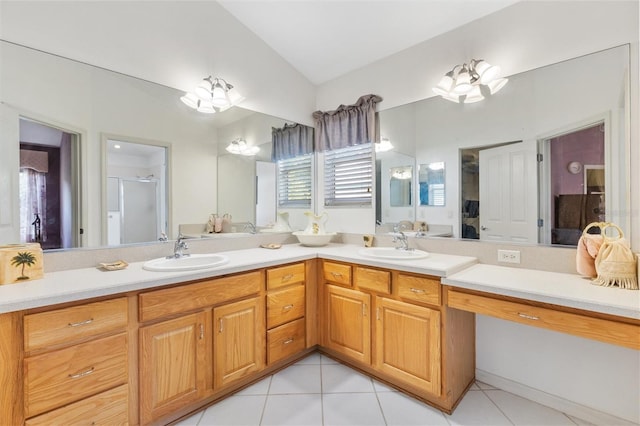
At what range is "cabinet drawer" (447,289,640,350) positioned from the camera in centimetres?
118

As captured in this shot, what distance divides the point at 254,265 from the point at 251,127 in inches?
51.8

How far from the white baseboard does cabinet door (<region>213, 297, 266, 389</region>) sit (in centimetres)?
156

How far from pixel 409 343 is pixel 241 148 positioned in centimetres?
201

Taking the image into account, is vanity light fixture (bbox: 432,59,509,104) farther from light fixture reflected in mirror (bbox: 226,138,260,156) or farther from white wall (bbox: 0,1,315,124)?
light fixture reflected in mirror (bbox: 226,138,260,156)

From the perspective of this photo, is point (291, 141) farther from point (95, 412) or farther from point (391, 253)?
point (95, 412)

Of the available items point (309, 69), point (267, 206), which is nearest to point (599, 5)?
point (309, 69)

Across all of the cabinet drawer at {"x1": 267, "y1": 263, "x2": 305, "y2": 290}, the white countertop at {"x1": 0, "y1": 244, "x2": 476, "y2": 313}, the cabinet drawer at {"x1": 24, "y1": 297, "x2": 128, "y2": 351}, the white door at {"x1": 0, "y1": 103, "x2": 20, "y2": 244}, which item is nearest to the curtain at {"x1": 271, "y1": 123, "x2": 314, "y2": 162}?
the white countertop at {"x1": 0, "y1": 244, "x2": 476, "y2": 313}

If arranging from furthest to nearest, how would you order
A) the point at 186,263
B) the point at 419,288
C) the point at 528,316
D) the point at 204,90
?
the point at 204,90 < the point at 186,263 < the point at 419,288 < the point at 528,316

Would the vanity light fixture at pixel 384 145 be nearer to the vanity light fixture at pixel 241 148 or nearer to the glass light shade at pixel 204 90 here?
the vanity light fixture at pixel 241 148

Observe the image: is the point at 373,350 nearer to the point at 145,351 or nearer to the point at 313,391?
the point at 313,391

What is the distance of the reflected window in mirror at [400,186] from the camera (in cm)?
240

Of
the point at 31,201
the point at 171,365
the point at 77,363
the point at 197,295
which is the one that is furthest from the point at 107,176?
the point at 171,365

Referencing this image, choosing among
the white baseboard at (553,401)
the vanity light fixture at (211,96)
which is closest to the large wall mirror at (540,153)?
the white baseboard at (553,401)

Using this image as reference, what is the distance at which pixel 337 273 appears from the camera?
219 cm
